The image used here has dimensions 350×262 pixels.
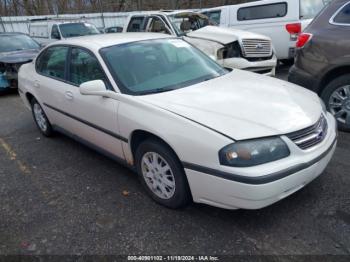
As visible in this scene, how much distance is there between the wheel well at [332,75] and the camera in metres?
4.19

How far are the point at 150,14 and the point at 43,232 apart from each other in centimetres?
684

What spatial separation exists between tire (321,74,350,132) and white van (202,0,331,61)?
423 centimetres

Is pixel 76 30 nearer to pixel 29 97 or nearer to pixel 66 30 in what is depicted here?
pixel 66 30

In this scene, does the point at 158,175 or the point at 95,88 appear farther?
the point at 95,88

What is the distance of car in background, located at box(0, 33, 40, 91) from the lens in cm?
808

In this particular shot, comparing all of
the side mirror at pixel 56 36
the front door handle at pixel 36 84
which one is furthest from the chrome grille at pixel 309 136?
the side mirror at pixel 56 36

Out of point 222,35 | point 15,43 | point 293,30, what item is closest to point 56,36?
point 15,43

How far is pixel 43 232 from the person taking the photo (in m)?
2.85

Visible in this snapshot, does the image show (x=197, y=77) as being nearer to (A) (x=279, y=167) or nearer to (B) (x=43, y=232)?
(A) (x=279, y=167)

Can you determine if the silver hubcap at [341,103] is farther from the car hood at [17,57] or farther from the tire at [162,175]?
the car hood at [17,57]

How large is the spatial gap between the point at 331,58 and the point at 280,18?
4.73 metres

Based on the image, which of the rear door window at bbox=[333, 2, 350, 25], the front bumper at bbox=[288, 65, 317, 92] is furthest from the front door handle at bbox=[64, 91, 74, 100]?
the rear door window at bbox=[333, 2, 350, 25]

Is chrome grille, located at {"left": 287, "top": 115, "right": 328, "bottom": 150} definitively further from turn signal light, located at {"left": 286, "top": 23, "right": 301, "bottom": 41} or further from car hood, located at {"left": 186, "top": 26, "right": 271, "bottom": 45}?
turn signal light, located at {"left": 286, "top": 23, "right": 301, "bottom": 41}

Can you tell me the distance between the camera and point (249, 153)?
2357mm
